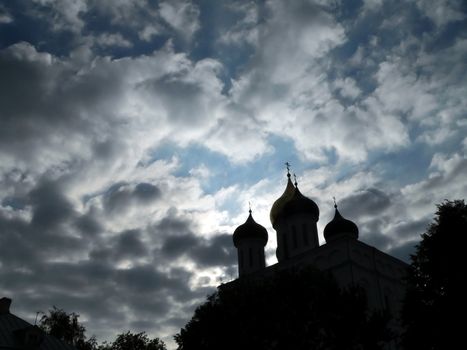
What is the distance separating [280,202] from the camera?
149ft

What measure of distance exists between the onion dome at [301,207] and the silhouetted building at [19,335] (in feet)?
71.0

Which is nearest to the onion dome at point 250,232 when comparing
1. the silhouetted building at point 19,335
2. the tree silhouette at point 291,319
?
the silhouetted building at point 19,335

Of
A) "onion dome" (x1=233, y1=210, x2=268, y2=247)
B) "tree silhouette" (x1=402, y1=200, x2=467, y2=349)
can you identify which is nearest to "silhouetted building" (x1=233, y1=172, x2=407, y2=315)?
"onion dome" (x1=233, y1=210, x2=268, y2=247)

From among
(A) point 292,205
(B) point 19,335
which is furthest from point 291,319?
(A) point 292,205

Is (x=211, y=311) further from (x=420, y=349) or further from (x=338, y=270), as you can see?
(x=338, y=270)

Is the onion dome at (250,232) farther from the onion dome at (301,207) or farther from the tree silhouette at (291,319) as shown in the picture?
the tree silhouette at (291,319)

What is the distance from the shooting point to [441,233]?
22.0 meters

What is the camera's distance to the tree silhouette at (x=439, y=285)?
65.1ft

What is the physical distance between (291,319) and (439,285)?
7107 mm

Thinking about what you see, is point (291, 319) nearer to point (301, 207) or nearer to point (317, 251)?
point (317, 251)

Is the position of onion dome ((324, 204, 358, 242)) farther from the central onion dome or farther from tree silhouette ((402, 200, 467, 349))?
tree silhouette ((402, 200, 467, 349))

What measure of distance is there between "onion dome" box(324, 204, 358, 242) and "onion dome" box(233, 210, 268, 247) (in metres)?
7.10

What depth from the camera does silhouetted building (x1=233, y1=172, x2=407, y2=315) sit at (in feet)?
112

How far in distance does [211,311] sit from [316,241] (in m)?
19.0
